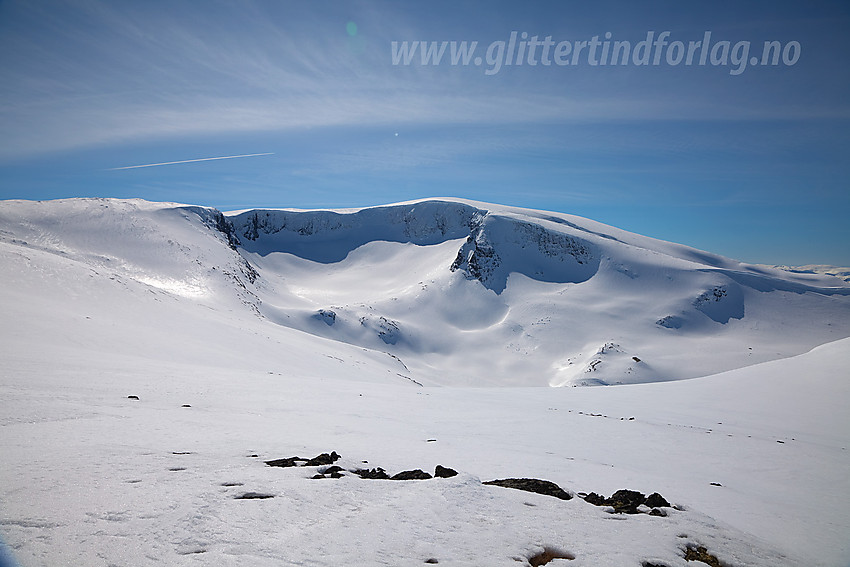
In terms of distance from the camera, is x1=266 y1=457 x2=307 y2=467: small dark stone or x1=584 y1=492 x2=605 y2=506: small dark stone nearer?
x1=584 y1=492 x2=605 y2=506: small dark stone

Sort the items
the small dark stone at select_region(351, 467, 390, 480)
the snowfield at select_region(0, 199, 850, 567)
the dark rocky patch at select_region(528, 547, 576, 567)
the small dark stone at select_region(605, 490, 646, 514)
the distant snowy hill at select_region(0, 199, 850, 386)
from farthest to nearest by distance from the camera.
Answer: the distant snowy hill at select_region(0, 199, 850, 386), the small dark stone at select_region(351, 467, 390, 480), the small dark stone at select_region(605, 490, 646, 514), the dark rocky patch at select_region(528, 547, 576, 567), the snowfield at select_region(0, 199, 850, 567)

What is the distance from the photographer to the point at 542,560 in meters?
5.33

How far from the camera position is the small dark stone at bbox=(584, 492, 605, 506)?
7.45 metres

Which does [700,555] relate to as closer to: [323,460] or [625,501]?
[625,501]

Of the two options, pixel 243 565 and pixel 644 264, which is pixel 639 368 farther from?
pixel 243 565

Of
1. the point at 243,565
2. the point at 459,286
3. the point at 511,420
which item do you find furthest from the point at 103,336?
the point at 459,286

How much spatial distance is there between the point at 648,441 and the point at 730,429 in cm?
511

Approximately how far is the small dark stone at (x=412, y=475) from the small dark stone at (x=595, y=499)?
2.79m

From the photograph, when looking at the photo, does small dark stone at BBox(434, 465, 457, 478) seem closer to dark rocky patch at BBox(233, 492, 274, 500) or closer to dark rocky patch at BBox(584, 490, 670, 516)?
dark rocky patch at BBox(584, 490, 670, 516)

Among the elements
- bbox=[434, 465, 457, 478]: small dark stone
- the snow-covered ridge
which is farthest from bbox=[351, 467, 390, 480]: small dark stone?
the snow-covered ridge

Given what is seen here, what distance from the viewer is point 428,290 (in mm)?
116500

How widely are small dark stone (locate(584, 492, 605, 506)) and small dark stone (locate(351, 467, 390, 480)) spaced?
3502 mm

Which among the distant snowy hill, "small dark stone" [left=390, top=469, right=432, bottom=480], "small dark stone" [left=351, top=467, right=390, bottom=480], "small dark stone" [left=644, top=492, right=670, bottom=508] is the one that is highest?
the distant snowy hill

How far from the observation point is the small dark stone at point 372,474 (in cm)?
755
